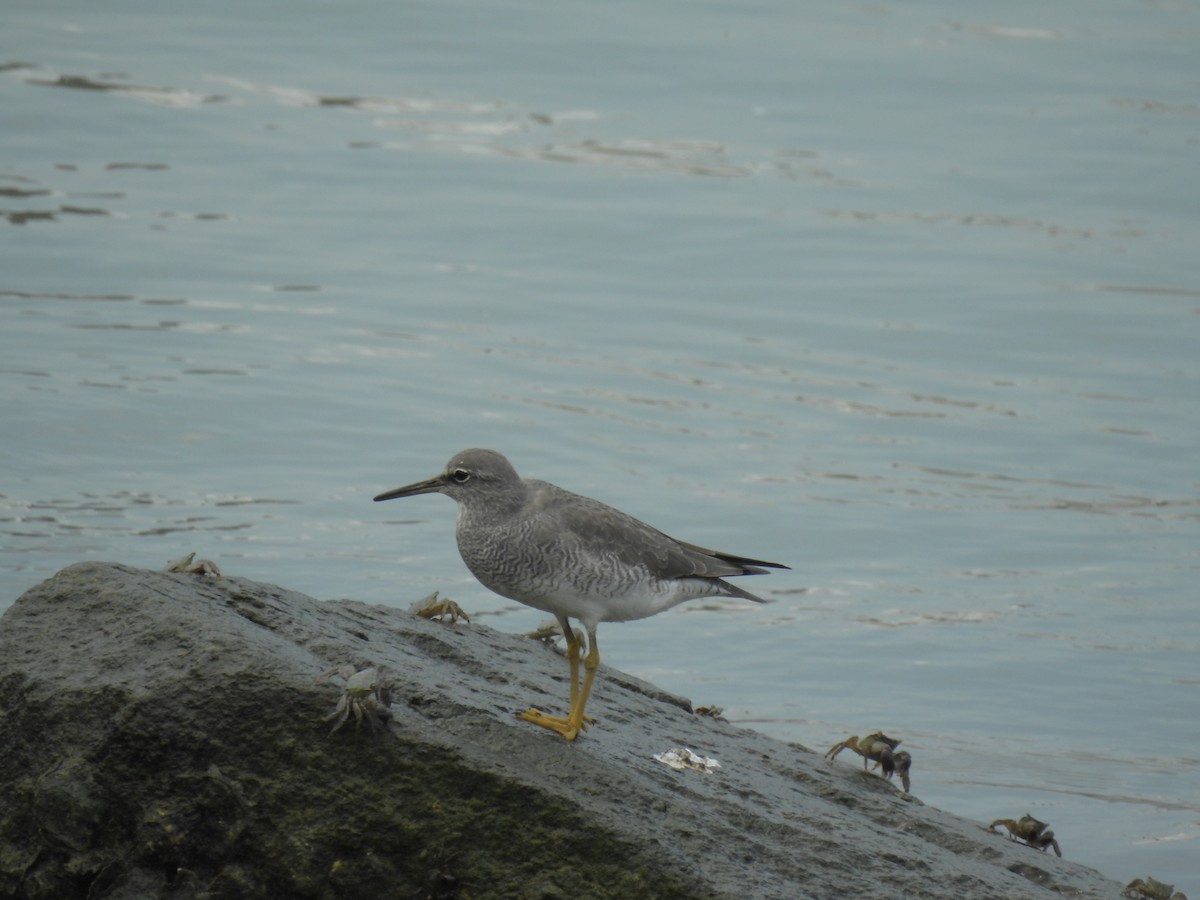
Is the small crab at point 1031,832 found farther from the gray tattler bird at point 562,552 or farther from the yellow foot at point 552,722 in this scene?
the yellow foot at point 552,722

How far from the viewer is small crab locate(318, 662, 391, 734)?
553 centimetres

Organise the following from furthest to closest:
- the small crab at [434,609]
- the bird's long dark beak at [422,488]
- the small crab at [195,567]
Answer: the small crab at [434,609], the bird's long dark beak at [422,488], the small crab at [195,567]

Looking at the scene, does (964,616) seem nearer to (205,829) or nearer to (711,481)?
(711,481)

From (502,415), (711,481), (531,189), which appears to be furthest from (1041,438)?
(531,189)

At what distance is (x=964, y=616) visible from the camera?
12.1 m

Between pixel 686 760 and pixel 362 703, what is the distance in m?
1.62

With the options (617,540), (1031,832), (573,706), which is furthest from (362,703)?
(1031,832)

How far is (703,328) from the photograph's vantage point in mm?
16844

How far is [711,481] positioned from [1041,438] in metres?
3.10

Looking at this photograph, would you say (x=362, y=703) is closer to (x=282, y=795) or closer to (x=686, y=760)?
(x=282, y=795)

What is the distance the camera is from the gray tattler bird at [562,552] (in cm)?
687

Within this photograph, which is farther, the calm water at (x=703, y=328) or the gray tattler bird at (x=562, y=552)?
the calm water at (x=703, y=328)

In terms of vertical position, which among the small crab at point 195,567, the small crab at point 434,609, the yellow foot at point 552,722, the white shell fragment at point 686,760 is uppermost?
the small crab at point 195,567

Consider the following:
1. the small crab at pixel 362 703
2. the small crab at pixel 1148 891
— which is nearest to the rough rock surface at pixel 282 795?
the small crab at pixel 362 703
